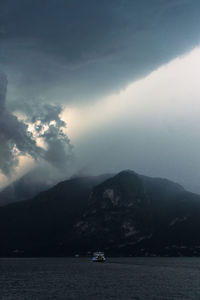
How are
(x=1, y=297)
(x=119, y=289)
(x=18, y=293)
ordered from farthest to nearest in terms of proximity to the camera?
1. (x=119, y=289)
2. (x=18, y=293)
3. (x=1, y=297)

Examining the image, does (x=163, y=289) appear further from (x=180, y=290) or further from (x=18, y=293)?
(x=18, y=293)

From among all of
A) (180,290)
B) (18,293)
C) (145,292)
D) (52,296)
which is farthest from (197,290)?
(18,293)

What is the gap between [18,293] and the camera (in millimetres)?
165625

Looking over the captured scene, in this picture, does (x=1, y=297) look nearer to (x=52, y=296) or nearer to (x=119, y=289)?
(x=52, y=296)

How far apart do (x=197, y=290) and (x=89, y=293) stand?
44.3m

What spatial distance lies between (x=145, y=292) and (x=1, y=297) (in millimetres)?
56047

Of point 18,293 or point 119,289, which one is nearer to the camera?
point 18,293

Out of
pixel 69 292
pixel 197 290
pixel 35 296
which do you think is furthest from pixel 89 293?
pixel 197 290

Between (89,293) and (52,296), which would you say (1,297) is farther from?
(89,293)

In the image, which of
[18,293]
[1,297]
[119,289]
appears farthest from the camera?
[119,289]

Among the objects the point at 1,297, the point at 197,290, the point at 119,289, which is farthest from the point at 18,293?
the point at 197,290

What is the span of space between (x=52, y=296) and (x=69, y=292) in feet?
40.8

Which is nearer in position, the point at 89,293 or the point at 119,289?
the point at 89,293

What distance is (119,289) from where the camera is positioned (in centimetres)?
17625
